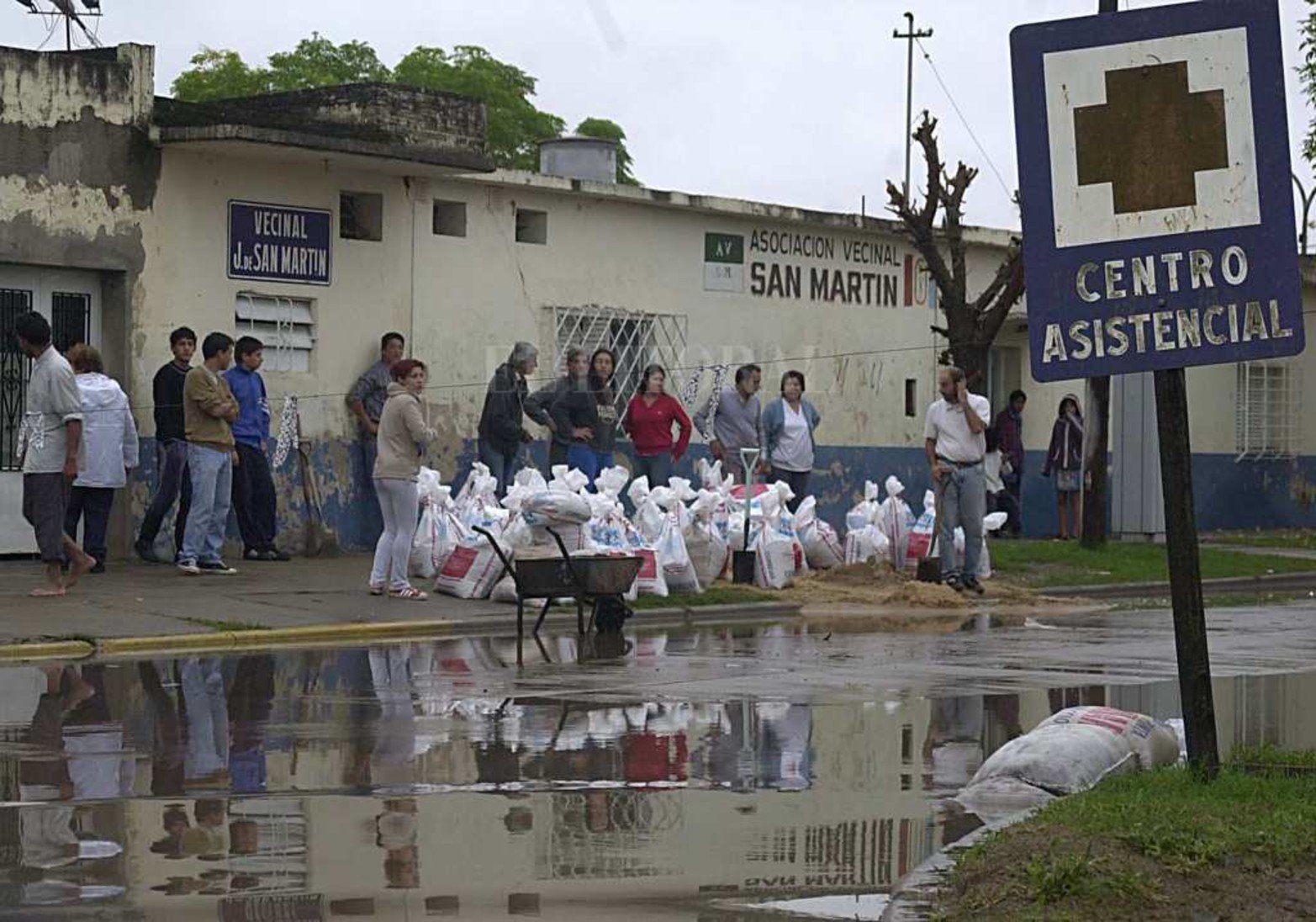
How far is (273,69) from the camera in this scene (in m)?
70.0

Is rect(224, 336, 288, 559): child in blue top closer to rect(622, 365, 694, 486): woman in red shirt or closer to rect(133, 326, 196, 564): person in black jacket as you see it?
rect(133, 326, 196, 564): person in black jacket

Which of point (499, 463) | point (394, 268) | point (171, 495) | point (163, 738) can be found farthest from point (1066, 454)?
point (163, 738)

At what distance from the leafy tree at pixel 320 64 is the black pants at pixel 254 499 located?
50216mm

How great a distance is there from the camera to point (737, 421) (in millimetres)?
23953

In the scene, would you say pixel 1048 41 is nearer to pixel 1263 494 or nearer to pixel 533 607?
pixel 533 607

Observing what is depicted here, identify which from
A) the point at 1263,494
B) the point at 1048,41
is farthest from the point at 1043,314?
the point at 1263,494

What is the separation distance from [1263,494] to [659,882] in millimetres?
29118

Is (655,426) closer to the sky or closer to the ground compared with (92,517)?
closer to the sky

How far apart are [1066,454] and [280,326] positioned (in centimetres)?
1181

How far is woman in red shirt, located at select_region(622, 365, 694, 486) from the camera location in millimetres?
23359

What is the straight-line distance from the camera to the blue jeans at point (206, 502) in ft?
62.3

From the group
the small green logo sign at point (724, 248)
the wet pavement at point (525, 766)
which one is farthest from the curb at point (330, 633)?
the small green logo sign at point (724, 248)

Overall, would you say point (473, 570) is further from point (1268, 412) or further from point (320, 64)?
point (320, 64)

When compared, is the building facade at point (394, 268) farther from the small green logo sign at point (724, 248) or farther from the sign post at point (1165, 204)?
the sign post at point (1165, 204)
